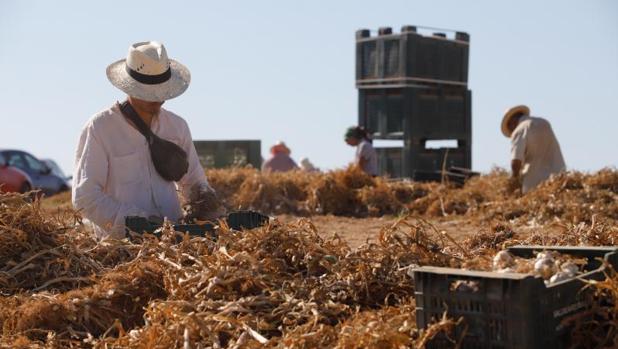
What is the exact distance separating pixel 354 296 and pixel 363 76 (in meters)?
14.5

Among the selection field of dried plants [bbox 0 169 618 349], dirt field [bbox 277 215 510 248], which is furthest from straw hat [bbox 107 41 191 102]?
dirt field [bbox 277 215 510 248]

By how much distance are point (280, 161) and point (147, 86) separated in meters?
12.8

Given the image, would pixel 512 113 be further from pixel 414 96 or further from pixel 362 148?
pixel 414 96

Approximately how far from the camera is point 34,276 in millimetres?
4348

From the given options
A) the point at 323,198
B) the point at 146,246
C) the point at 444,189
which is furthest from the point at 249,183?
the point at 146,246

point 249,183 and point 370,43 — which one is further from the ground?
point 370,43

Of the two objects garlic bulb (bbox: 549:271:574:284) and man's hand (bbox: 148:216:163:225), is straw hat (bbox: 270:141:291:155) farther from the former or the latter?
garlic bulb (bbox: 549:271:574:284)

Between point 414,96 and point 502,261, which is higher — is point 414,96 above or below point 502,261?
above

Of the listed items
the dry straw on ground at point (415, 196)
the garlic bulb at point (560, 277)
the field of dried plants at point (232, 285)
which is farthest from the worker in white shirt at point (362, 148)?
the garlic bulb at point (560, 277)

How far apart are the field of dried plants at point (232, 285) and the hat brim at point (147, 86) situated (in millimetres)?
892

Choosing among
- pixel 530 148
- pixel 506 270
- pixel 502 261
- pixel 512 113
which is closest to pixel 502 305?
pixel 506 270

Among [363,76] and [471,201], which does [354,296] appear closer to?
[471,201]

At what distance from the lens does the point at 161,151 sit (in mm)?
5715

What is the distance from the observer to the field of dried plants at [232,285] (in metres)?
3.19
